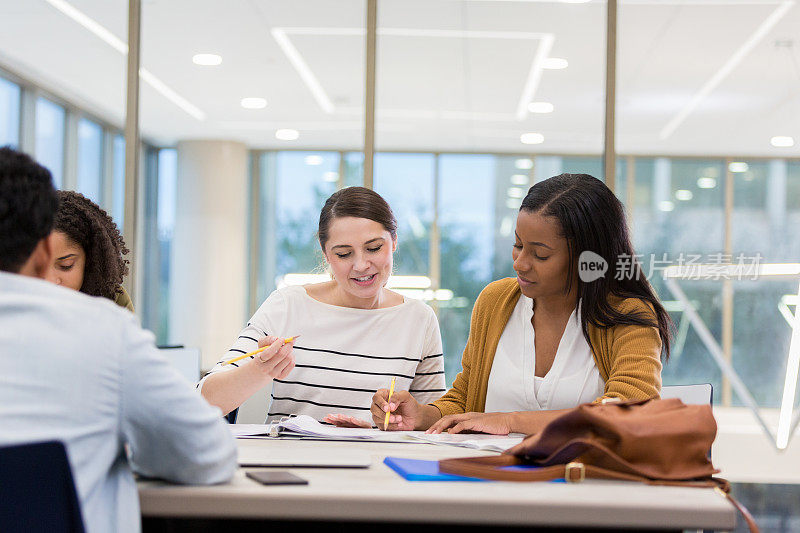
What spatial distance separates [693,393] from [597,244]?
1.99 ft

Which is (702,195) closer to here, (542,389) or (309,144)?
(309,144)

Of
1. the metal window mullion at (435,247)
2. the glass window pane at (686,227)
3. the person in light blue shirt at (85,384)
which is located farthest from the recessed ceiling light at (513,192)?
the person in light blue shirt at (85,384)

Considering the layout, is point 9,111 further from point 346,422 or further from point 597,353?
point 597,353

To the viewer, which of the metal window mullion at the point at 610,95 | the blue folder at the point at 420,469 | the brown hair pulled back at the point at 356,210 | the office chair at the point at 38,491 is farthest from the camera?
the metal window mullion at the point at 610,95

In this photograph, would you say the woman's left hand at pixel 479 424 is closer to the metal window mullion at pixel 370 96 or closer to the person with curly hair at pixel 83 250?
the person with curly hair at pixel 83 250

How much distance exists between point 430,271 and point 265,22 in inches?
66.5

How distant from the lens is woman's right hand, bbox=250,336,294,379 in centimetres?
204

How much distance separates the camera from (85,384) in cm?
111

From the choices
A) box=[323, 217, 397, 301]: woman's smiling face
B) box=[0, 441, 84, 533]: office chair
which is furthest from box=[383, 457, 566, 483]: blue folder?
box=[323, 217, 397, 301]: woman's smiling face

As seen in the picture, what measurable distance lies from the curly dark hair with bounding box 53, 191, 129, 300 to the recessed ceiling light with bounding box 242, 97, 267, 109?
7.36 ft

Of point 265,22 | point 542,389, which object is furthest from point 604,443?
point 265,22

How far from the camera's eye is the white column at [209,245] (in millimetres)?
4582

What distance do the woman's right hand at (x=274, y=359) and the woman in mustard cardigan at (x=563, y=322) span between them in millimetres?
253

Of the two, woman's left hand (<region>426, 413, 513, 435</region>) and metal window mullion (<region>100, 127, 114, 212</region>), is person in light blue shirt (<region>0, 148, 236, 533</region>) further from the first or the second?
metal window mullion (<region>100, 127, 114, 212</region>)
